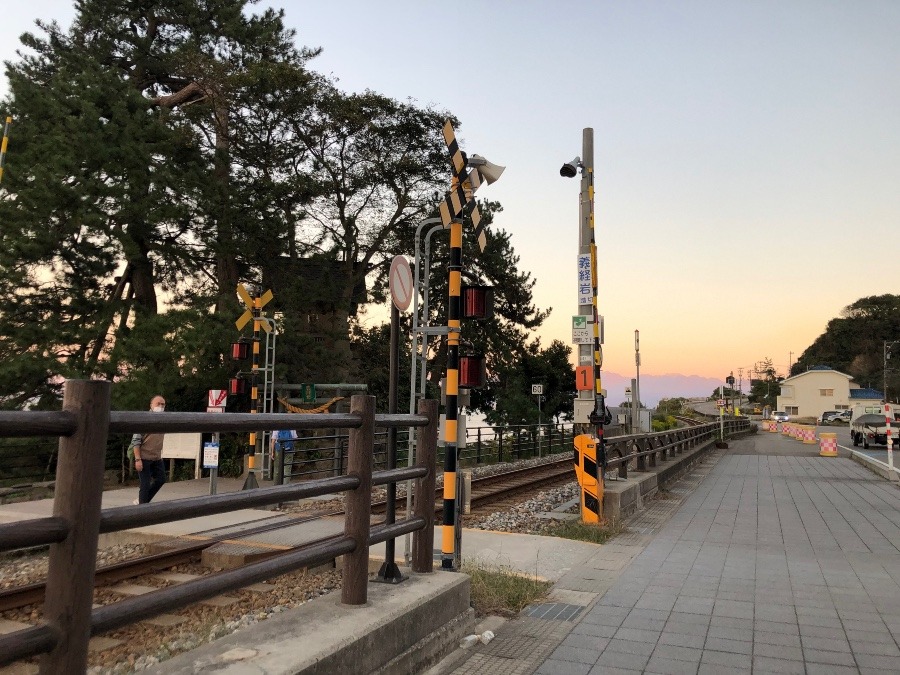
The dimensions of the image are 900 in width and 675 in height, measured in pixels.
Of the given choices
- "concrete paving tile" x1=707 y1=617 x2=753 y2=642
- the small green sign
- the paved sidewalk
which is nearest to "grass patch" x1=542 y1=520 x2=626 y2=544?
the paved sidewalk

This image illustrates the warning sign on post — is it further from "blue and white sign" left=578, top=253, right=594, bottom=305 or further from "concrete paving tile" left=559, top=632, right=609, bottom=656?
"concrete paving tile" left=559, top=632, right=609, bottom=656

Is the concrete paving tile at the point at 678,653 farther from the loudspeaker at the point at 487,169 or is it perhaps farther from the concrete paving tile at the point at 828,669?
the loudspeaker at the point at 487,169

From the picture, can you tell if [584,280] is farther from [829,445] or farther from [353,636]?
[829,445]

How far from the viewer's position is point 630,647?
4.50 meters

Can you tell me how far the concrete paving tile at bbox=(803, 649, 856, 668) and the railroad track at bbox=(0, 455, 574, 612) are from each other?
4143mm

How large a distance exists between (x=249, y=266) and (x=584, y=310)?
529 inches

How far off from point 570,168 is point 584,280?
5.98 ft

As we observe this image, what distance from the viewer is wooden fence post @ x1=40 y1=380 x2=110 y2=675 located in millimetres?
2248

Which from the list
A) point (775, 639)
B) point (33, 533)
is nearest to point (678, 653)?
point (775, 639)

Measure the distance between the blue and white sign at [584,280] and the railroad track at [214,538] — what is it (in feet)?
12.6

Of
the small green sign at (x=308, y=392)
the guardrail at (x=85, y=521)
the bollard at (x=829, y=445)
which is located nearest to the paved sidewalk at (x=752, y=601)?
the guardrail at (x=85, y=521)

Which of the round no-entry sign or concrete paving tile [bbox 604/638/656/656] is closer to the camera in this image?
concrete paving tile [bbox 604/638/656/656]

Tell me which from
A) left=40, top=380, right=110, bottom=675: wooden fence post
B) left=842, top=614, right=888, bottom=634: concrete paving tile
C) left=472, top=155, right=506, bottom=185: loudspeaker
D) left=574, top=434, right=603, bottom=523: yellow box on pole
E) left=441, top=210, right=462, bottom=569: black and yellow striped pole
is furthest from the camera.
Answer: left=574, top=434, right=603, bottom=523: yellow box on pole

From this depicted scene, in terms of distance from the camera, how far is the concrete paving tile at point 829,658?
424cm
